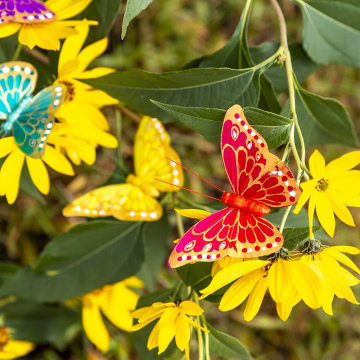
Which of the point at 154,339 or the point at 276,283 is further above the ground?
the point at 276,283

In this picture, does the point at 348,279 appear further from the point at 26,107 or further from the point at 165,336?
the point at 26,107

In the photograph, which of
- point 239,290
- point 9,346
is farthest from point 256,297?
point 9,346

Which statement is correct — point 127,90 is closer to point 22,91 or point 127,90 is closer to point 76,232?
point 22,91

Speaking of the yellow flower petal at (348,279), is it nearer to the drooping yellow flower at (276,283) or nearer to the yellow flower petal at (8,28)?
the drooping yellow flower at (276,283)

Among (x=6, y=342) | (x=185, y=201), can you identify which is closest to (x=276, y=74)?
(x=185, y=201)

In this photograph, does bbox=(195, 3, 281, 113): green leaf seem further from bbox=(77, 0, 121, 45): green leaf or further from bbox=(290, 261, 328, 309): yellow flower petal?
bbox=(290, 261, 328, 309): yellow flower petal

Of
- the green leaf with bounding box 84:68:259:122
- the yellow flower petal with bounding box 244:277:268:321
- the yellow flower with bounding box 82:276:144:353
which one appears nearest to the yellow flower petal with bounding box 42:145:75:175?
the green leaf with bounding box 84:68:259:122

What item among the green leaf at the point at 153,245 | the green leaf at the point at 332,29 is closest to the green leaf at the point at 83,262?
the green leaf at the point at 153,245
